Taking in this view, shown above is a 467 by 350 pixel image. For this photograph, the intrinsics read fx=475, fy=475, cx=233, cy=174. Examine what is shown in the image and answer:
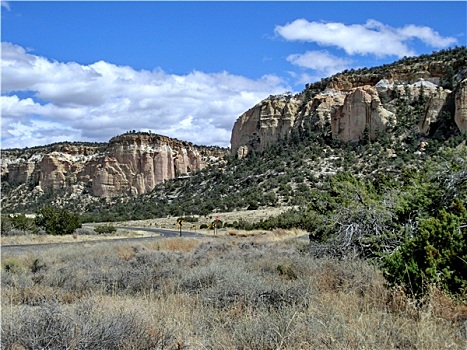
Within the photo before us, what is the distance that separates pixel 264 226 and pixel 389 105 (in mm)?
37705

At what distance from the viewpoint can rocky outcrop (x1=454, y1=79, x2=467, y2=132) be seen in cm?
5662

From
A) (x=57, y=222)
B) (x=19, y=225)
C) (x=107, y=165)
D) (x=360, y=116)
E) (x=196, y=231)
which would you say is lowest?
(x=196, y=231)

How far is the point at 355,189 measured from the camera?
1361 centimetres

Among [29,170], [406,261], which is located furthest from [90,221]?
[406,261]

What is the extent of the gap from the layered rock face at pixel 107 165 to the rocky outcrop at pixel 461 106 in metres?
61.7

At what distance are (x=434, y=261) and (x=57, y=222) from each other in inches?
1395

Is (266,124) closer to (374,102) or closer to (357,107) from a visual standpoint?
(357,107)

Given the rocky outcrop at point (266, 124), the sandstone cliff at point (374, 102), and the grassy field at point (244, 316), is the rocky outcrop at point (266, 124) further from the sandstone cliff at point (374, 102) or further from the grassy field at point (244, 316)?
the grassy field at point (244, 316)

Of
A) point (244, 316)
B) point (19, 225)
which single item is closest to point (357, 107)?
point (19, 225)

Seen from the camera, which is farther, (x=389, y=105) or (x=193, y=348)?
(x=389, y=105)

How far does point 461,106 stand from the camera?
57.4m

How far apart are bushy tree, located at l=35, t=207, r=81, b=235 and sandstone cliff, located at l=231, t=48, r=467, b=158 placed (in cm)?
4220

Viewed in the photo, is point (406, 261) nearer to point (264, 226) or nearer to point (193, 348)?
point (193, 348)

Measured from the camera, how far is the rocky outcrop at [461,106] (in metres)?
56.6
